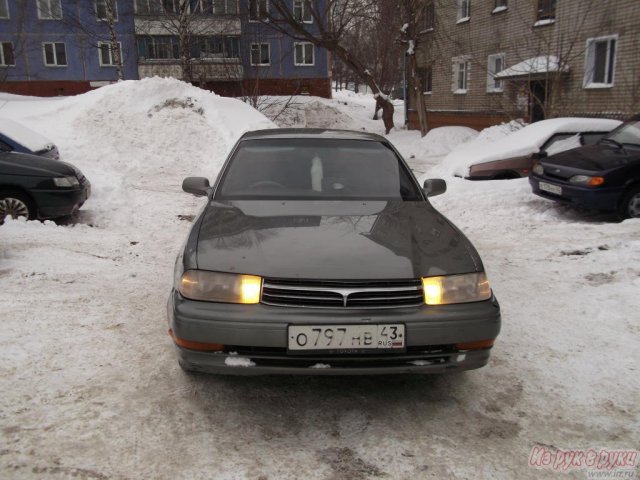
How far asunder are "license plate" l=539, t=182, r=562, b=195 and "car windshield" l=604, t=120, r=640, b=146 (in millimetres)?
1200

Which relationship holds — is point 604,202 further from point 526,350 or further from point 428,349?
point 428,349

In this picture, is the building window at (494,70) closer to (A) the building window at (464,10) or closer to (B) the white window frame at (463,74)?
(B) the white window frame at (463,74)

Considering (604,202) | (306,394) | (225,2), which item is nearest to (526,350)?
(306,394)

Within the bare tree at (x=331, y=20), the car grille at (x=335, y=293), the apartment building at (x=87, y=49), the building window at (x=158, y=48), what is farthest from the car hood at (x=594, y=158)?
the building window at (x=158, y=48)

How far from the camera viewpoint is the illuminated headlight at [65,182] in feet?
23.2

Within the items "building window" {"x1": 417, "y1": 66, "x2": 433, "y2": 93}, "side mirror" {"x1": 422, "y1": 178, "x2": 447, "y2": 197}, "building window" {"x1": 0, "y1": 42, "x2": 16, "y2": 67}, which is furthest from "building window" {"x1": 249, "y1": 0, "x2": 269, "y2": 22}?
"building window" {"x1": 0, "y1": 42, "x2": 16, "y2": 67}

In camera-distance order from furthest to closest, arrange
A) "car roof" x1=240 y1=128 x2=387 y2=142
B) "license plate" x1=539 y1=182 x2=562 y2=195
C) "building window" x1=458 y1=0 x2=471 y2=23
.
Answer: "building window" x1=458 y1=0 x2=471 y2=23, "license plate" x1=539 y1=182 x2=562 y2=195, "car roof" x1=240 y1=128 x2=387 y2=142

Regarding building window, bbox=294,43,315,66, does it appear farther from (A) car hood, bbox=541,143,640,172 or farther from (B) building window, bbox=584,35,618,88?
(A) car hood, bbox=541,143,640,172

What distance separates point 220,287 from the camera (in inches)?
106

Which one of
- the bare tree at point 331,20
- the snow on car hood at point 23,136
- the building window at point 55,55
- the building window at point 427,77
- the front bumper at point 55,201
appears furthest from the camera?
the building window at point 55,55

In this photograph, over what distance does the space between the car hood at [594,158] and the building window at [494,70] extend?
1376 centimetres

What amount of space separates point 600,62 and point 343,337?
16.8 m

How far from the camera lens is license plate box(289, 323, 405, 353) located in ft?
8.41

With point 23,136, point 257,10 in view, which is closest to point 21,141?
point 23,136
